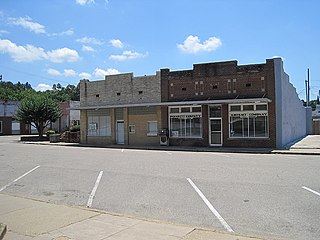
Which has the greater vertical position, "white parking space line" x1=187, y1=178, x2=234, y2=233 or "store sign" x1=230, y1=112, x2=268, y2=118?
"store sign" x1=230, y1=112, x2=268, y2=118

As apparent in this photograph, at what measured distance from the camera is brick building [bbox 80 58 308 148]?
83.7 ft

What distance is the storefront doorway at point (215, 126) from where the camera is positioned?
27125mm

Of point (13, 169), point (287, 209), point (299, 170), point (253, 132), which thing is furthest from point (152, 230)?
point (253, 132)

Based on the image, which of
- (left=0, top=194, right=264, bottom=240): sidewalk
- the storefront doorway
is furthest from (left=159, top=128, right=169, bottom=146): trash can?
(left=0, top=194, right=264, bottom=240): sidewalk

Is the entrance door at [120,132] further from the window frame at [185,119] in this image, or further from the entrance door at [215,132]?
the entrance door at [215,132]

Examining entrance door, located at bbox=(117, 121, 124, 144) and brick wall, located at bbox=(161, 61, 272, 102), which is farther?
entrance door, located at bbox=(117, 121, 124, 144)

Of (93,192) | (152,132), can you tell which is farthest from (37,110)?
(93,192)

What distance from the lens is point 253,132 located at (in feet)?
84.9

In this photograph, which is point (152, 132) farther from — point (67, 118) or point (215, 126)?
point (67, 118)

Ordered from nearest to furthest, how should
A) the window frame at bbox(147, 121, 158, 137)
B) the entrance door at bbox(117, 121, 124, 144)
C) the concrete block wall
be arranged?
1. the window frame at bbox(147, 121, 158, 137)
2. the concrete block wall
3. the entrance door at bbox(117, 121, 124, 144)

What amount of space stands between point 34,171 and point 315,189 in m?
11.0

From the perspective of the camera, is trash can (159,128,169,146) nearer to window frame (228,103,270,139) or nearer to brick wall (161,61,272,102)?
brick wall (161,61,272,102)

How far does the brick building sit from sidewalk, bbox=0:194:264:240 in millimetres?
19082

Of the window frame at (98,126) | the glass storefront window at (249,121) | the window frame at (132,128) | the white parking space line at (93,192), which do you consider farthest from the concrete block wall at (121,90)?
the white parking space line at (93,192)
